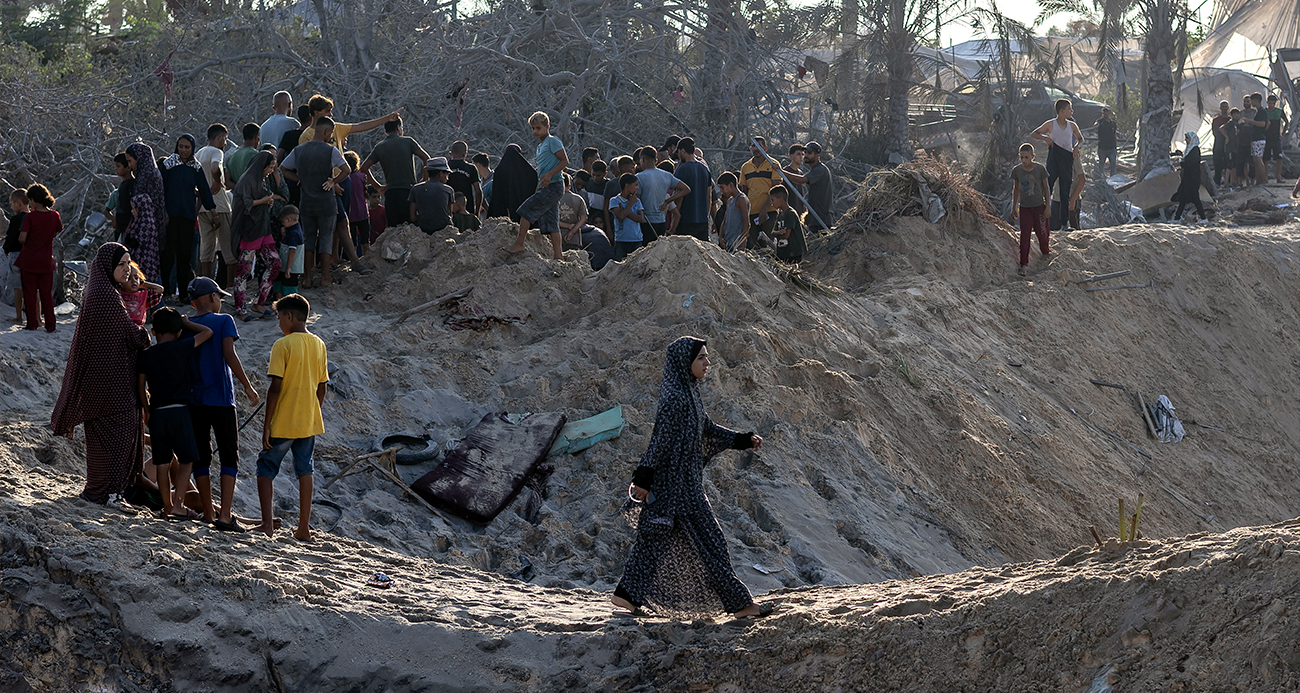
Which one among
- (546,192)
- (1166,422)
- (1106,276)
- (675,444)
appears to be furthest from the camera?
(1106,276)

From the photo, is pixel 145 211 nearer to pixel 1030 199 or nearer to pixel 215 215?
pixel 215 215

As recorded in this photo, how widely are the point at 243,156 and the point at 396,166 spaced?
1327 mm

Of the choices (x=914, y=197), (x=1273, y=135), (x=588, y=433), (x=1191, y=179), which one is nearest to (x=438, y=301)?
(x=588, y=433)

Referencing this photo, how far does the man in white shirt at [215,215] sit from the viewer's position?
898 centimetres

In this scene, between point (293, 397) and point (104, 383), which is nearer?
point (104, 383)

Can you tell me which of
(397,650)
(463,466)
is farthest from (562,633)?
(463,466)

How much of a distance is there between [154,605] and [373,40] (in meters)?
12.3

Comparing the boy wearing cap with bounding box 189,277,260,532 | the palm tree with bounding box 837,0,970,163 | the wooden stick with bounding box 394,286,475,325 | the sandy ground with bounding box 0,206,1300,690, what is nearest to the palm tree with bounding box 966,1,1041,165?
the palm tree with bounding box 837,0,970,163

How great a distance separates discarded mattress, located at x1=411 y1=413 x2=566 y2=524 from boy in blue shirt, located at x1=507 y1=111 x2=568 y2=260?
2.37 m

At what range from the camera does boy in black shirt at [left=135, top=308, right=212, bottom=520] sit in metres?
5.54

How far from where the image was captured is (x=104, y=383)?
220 inches

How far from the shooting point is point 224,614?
16.2 feet

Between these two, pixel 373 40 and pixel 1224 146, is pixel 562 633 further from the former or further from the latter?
pixel 1224 146

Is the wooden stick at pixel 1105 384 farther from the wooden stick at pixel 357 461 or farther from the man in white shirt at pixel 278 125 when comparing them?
the man in white shirt at pixel 278 125
